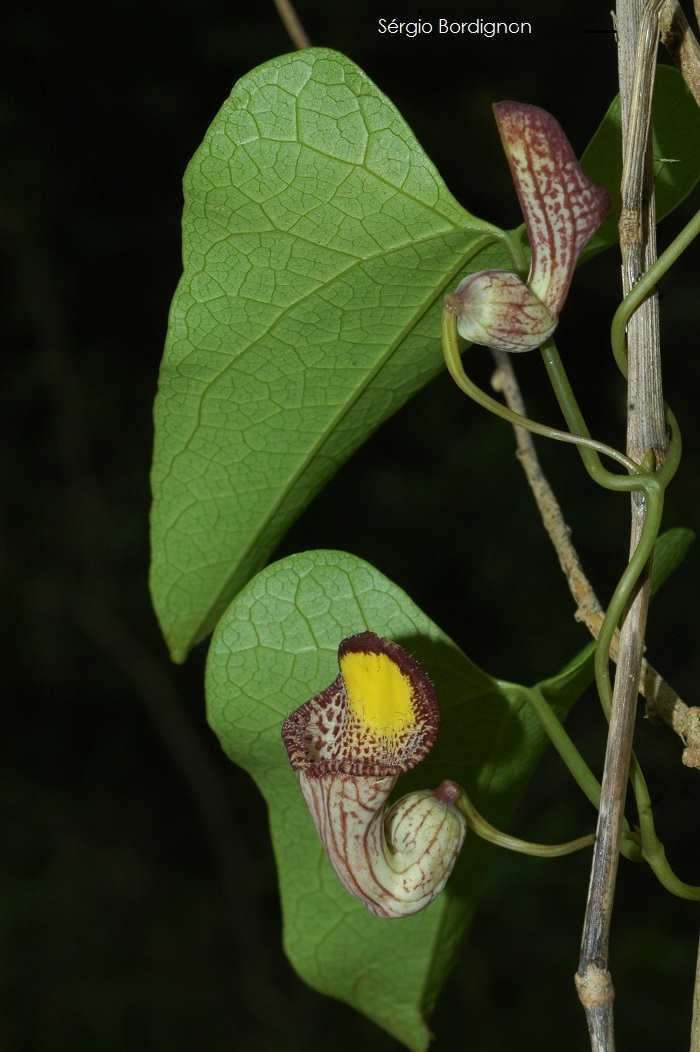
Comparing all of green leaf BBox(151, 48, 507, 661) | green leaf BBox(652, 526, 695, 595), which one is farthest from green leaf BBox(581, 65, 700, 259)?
green leaf BBox(652, 526, 695, 595)

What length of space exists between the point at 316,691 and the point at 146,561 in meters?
2.07

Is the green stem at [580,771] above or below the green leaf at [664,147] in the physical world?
below

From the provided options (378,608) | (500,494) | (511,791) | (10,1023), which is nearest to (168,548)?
(378,608)

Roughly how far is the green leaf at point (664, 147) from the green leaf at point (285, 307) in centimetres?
7

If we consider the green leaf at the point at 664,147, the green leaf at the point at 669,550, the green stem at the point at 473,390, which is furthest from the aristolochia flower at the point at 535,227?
the green leaf at the point at 669,550

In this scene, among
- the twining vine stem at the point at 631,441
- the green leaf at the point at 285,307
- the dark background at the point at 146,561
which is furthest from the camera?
the dark background at the point at 146,561

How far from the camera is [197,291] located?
0.64m

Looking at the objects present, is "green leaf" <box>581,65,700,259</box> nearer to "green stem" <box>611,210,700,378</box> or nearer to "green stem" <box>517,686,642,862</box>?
"green stem" <box>611,210,700,378</box>

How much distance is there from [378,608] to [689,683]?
210cm

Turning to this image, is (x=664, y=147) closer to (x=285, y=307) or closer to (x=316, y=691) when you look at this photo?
(x=285, y=307)

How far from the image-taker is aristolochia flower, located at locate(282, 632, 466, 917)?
51cm

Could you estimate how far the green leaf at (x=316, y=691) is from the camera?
658 mm

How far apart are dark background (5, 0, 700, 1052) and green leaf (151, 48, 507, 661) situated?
5.69 feet

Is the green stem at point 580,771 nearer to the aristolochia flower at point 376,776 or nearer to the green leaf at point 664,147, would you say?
the aristolochia flower at point 376,776
